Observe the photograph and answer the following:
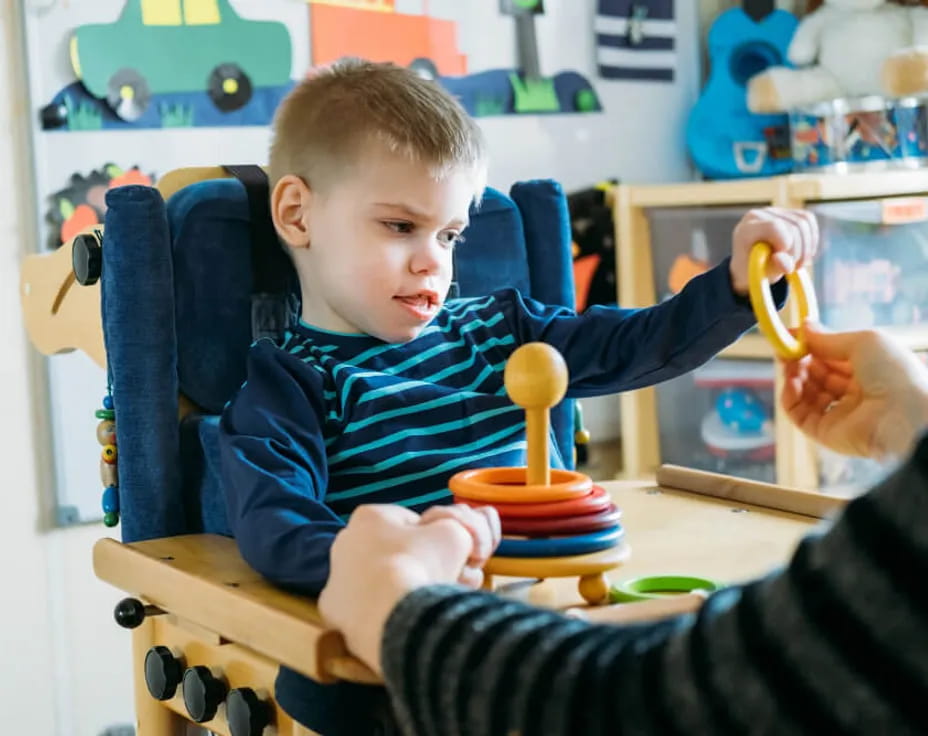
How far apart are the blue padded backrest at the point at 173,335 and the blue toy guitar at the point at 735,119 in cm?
154

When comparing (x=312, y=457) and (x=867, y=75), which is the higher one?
(x=867, y=75)

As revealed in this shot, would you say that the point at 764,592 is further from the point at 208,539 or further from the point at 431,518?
the point at 208,539

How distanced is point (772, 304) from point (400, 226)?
325 mm

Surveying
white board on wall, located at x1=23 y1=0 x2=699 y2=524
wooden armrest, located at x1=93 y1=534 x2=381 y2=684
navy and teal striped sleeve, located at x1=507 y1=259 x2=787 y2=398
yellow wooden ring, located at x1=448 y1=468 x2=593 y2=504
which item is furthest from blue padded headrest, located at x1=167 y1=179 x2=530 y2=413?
white board on wall, located at x1=23 y1=0 x2=699 y2=524

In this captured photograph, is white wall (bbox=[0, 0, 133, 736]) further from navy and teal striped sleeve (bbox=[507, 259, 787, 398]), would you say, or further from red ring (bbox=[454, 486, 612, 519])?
red ring (bbox=[454, 486, 612, 519])

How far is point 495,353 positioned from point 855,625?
78 centimetres

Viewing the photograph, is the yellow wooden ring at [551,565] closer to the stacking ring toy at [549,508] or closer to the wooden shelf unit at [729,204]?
the stacking ring toy at [549,508]

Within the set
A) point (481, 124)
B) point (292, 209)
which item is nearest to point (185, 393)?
point (292, 209)

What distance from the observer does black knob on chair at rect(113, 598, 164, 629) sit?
39.7 inches

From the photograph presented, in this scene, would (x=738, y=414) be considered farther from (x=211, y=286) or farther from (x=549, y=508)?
(x=549, y=508)

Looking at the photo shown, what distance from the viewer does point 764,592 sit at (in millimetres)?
492

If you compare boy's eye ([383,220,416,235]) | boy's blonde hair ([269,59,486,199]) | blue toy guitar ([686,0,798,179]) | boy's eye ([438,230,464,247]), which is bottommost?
boy's eye ([438,230,464,247])

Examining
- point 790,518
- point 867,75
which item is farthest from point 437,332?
point 867,75

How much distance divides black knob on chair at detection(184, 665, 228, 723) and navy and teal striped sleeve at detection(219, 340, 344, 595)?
0.35ft
